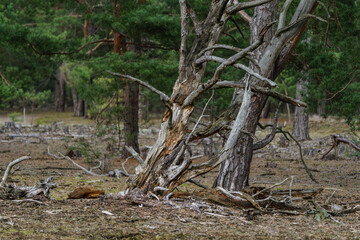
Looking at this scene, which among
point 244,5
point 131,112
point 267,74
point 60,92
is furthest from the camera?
point 60,92

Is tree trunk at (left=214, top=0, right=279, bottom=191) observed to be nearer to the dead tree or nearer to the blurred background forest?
the dead tree

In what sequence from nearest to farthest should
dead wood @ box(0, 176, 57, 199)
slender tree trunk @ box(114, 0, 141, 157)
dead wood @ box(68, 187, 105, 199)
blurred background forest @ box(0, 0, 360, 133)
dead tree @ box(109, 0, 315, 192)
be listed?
dead wood @ box(0, 176, 57, 199) < dead tree @ box(109, 0, 315, 192) < dead wood @ box(68, 187, 105, 199) < blurred background forest @ box(0, 0, 360, 133) < slender tree trunk @ box(114, 0, 141, 157)

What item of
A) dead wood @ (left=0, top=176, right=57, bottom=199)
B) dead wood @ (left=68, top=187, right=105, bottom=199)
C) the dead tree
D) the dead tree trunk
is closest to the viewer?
dead wood @ (left=0, top=176, right=57, bottom=199)

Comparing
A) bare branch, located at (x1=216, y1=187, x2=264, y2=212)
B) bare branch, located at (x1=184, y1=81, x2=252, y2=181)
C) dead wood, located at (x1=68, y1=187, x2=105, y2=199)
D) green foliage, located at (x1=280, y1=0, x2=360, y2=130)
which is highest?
green foliage, located at (x1=280, y1=0, x2=360, y2=130)

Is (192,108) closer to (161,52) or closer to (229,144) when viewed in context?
(229,144)

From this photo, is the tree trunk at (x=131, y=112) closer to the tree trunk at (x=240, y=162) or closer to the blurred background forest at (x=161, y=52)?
the blurred background forest at (x=161, y=52)

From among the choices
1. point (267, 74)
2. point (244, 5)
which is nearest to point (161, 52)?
point (267, 74)

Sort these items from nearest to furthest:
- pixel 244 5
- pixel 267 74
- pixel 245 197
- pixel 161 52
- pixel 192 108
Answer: pixel 245 197 < pixel 192 108 < pixel 244 5 < pixel 267 74 < pixel 161 52

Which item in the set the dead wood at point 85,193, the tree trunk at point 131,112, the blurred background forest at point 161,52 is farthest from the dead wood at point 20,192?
the tree trunk at point 131,112

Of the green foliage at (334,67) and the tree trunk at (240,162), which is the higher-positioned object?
the green foliage at (334,67)

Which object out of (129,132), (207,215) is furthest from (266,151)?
(207,215)

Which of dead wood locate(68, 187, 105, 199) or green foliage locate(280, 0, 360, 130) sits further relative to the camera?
green foliage locate(280, 0, 360, 130)

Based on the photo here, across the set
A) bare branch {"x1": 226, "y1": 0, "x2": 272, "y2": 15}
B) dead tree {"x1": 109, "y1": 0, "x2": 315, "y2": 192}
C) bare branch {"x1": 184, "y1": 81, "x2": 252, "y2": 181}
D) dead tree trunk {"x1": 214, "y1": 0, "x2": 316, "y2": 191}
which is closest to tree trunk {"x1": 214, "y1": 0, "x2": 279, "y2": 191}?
dead tree trunk {"x1": 214, "y1": 0, "x2": 316, "y2": 191}

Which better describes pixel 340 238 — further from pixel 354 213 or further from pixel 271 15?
pixel 271 15
